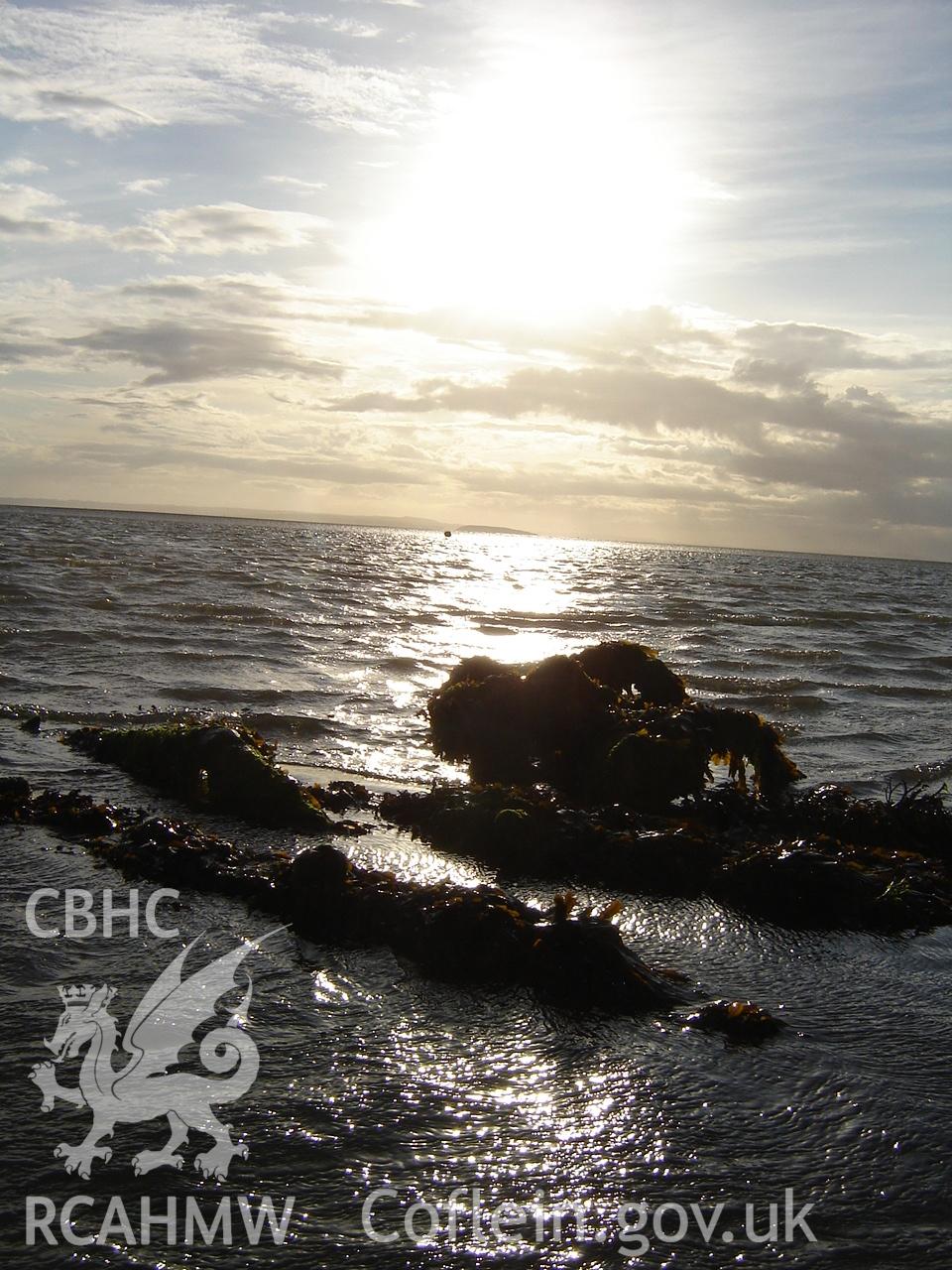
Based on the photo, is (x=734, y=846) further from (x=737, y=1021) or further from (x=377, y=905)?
(x=377, y=905)

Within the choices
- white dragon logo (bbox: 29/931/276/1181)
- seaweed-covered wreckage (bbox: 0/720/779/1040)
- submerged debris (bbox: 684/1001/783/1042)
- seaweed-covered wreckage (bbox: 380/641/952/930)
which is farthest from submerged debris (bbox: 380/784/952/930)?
white dragon logo (bbox: 29/931/276/1181)

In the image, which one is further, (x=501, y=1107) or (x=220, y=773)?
(x=220, y=773)

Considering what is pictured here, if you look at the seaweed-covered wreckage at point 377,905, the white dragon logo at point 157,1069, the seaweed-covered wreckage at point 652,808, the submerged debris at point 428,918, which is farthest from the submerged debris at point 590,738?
the white dragon logo at point 157,1069

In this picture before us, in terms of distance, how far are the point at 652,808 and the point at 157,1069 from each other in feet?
17.9

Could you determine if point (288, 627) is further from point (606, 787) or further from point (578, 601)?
point (578, 601)

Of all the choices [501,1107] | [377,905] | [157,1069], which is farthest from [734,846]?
[157,1069]

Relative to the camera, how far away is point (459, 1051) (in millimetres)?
4293

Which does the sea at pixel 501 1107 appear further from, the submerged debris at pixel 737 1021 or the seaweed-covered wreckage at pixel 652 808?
the seaweed-covered wreckage at pixel 652 808

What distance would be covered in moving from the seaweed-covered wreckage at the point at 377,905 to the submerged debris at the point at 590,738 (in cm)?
251

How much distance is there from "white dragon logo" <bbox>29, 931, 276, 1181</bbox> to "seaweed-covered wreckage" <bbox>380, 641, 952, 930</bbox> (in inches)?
116

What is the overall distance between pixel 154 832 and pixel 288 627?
1530 centimetres

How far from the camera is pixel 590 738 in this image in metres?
9.62

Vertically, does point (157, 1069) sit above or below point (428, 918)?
below

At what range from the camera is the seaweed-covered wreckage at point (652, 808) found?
6641 millimetres
